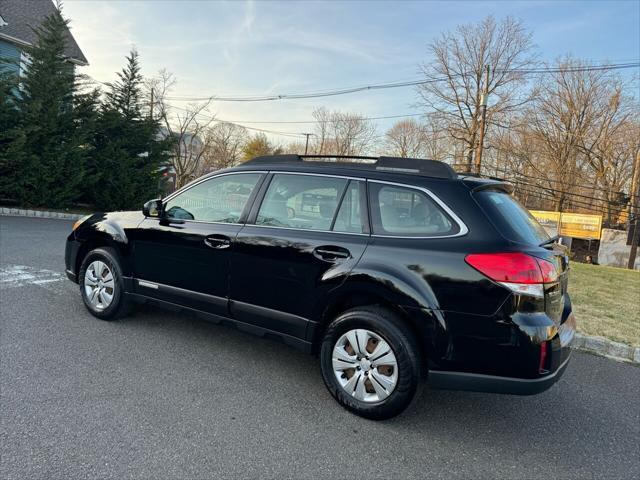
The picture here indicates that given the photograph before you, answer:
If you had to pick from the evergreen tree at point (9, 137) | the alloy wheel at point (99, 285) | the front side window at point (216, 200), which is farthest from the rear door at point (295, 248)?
the evergreen tree at point (9, 137)

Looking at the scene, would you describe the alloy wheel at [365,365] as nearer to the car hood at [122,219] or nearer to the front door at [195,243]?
the front door at [195,243]

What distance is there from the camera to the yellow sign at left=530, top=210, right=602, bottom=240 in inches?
1000

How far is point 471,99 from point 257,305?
36.1m

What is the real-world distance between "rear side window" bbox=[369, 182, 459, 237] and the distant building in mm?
18633

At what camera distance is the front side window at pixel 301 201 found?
3.22m

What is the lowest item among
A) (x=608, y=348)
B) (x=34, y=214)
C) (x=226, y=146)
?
(x=608, y=348)

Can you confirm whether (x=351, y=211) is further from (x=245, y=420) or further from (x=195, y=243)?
(x=245, y=420)

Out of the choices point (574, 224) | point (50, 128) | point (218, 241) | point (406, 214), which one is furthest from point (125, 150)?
point (574, 224)

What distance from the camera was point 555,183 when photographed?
34.6m

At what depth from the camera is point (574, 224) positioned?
26.3 m

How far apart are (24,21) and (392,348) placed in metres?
24.0

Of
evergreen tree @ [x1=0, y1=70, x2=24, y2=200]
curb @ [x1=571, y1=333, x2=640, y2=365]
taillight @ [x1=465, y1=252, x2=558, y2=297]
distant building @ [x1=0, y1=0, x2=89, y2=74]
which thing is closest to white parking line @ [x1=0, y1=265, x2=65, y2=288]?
taillight @ [x1=465, y1=252, x2=558, y2=297]

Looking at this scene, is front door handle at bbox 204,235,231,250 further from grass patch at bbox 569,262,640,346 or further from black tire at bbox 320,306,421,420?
grass patch at bbox 569,262,640,346

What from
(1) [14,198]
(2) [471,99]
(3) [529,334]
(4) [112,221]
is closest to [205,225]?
(4) [112,221]
